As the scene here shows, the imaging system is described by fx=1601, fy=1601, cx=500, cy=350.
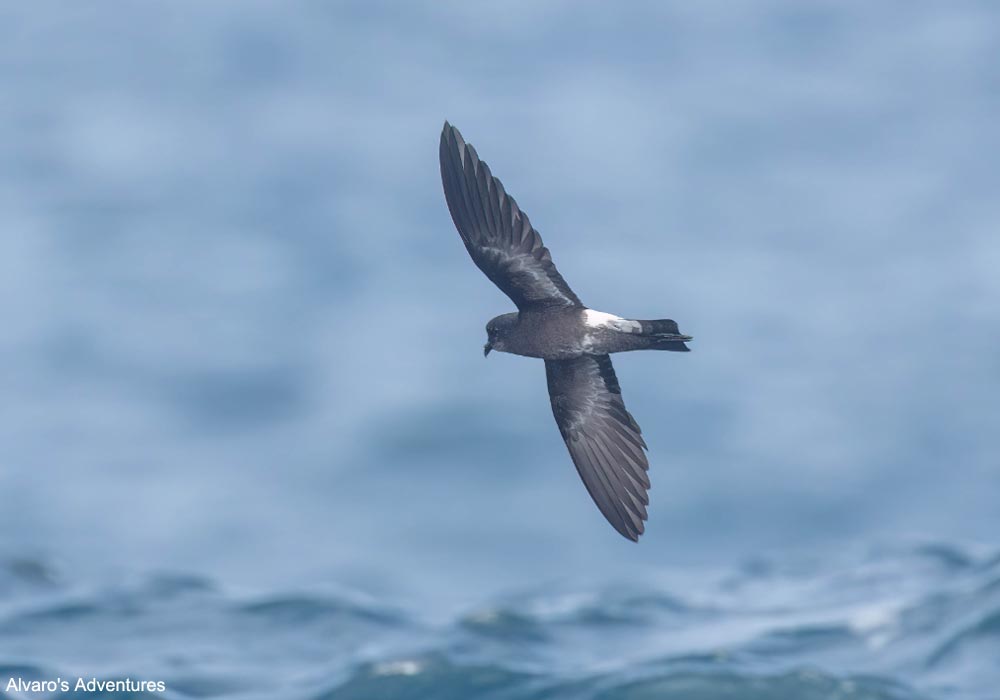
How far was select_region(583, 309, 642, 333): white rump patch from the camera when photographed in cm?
1413

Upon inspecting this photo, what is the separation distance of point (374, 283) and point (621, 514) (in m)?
59.1

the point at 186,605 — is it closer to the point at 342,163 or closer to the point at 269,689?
the point at 269,689

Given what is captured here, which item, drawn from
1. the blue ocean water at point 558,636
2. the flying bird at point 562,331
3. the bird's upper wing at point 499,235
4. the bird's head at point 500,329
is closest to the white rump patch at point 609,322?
the flying bird at point 562,331

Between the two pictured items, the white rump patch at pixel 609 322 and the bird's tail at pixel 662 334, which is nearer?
the bird's tail at pixel 662 334

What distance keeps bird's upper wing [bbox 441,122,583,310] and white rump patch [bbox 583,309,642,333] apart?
0.19m

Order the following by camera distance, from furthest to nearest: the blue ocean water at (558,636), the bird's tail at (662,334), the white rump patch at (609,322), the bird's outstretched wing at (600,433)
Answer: the blue ocean water at (558,636) < the bird's outstretched wing at (600,433) < the white rump patch at (609,322) < the bird's tail at (662,334)

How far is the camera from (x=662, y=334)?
1398cm

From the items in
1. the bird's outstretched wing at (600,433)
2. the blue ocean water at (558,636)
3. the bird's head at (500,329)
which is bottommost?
the bird's outstretched wing at (600,433)

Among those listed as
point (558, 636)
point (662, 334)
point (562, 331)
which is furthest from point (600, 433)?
point (558, 636)

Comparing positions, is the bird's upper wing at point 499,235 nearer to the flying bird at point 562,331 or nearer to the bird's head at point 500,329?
the flying bird at point 562,331

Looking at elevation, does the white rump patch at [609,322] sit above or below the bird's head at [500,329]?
below

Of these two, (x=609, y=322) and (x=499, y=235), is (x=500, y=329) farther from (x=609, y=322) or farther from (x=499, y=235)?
(x=609, y=322)

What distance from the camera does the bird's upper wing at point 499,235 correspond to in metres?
14.2

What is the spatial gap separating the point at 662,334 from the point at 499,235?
175 cm
